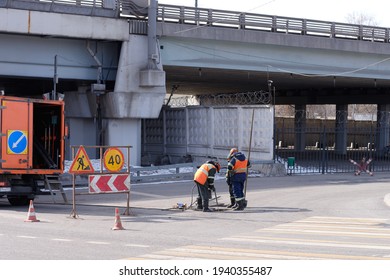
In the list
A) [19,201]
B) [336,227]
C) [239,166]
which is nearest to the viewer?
[336,227]

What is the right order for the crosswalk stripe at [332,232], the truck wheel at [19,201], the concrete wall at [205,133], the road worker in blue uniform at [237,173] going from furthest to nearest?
the concrete wall at [205,133], the truck wheel at [19,201], the road worker in blue uniform at [237,173], the crosswalk stripe at [332,232]

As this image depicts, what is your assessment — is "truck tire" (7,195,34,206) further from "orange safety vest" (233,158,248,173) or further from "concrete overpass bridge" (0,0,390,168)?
Answer: "concrete overpass bridge" (0,0,390,168)

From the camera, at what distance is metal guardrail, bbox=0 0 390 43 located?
32969 millimetres

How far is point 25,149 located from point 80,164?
2986 mm

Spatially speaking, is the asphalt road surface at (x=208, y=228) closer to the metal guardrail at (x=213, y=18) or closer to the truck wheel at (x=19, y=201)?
the truck wheel at (x=19, y=201)

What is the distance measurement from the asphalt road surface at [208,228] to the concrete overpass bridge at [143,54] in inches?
336

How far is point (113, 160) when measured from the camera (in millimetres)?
19844

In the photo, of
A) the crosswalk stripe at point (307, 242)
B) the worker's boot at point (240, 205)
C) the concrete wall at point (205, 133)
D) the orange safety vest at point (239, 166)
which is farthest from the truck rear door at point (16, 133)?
the concrete wall at point (205, 133)

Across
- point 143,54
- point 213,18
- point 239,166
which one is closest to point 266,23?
point 213,18

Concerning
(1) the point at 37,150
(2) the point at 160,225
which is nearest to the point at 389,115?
(1) the point at 37,150

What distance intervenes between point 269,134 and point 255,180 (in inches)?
127

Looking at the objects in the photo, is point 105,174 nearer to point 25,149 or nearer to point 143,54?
point 25,149

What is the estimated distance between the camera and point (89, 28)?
33.2 metres

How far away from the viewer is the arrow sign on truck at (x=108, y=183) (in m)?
19.4
